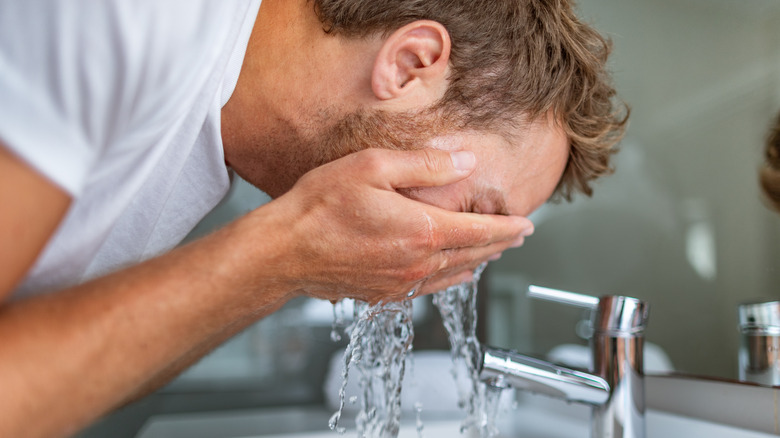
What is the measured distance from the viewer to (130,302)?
1.66 feet

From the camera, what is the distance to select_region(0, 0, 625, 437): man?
1.41 ft

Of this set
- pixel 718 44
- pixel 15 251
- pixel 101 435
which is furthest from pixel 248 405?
pixel 718 44

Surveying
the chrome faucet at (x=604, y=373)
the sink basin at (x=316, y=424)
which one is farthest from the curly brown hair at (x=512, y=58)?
the sink basin at (x=316, y=424)

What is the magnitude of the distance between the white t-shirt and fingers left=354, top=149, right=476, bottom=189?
0.16 meters

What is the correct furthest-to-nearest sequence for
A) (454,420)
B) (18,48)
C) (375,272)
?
(454,420) < (375,272) < (18,48)

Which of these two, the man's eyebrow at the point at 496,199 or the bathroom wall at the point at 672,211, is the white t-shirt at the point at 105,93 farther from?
the bathroom wall at the point at 672,211

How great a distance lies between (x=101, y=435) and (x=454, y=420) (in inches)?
25.3

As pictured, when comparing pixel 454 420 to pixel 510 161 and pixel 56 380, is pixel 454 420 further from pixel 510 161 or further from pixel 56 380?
pixel 56 380

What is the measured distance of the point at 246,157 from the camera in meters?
0.77

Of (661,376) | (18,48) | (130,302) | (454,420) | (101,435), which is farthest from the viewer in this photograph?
(454,420)

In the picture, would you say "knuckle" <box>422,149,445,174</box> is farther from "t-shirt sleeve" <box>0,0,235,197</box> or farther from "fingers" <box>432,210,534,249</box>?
"t-shirt sleeve" <box>0,0,235,197</box>

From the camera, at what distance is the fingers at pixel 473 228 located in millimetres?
641

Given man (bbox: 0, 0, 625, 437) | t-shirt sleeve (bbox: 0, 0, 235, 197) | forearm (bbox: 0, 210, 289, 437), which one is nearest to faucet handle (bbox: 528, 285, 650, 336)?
man (bbox: 0, 0, 625, 437)

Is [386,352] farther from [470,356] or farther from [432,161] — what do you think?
[432,161]
